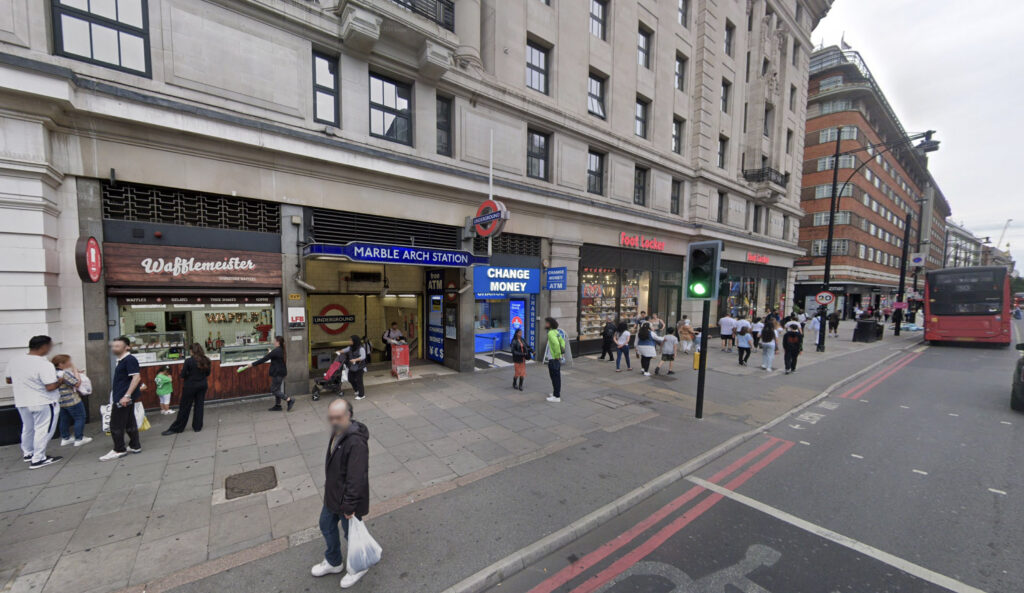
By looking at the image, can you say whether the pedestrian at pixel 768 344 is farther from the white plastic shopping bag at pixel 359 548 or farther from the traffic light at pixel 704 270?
the white plastic shopping bag at pixel 359 548

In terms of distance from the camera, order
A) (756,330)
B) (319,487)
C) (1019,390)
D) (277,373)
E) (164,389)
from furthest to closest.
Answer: (756,330)
(1019,390)
(277,373)
(164,389)
(319,487)

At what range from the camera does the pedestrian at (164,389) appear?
675 cm

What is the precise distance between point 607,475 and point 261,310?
7993 mm

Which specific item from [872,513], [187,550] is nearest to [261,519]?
[187,550]

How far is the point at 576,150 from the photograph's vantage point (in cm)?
1344

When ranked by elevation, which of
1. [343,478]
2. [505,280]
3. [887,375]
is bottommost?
[887,375]

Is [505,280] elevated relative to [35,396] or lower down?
elevated

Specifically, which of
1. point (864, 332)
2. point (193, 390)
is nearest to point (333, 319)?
point (193, 390)

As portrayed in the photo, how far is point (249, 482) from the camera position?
4.82 metres

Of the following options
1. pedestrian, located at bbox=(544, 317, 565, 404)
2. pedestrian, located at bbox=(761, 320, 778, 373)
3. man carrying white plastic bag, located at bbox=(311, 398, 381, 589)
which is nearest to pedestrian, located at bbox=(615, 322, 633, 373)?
pedestrian, located at bbox=(544, 317, 565, 404)

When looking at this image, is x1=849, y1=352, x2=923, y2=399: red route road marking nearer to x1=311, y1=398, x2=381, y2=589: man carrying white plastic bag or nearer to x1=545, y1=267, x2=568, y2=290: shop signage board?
x1=545, y1=267, x2=568, y2=290: shop signage board

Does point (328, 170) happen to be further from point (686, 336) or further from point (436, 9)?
point (686, 336)

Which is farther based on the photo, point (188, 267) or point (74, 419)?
point (188, 267)

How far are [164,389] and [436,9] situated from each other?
35.3 feet
